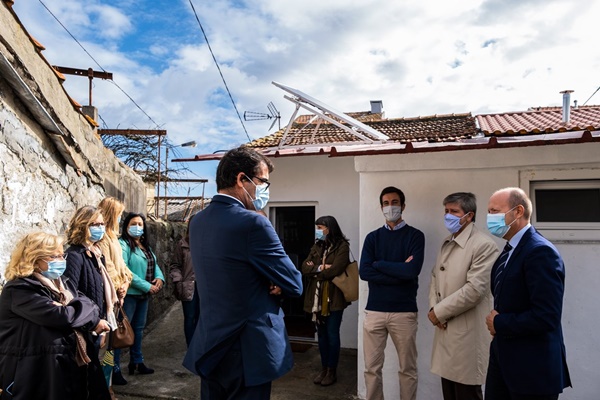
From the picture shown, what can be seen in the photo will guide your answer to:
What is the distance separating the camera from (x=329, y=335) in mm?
4812

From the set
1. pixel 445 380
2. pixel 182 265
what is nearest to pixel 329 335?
pixel 445 380

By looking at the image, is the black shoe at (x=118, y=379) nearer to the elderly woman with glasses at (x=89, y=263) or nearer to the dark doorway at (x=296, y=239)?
the elderly woman with glasses at (x=89, y=263)

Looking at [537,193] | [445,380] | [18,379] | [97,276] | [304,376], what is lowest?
[304,376]

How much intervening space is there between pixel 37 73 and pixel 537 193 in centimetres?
460

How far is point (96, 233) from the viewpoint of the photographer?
373 centimetres

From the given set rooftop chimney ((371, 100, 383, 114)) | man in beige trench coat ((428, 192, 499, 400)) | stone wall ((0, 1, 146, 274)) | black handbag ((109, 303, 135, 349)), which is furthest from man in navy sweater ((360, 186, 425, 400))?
rooftop chimney ((371, 100, 383, 114))

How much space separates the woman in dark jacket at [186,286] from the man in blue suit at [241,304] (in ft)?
A: 10.1

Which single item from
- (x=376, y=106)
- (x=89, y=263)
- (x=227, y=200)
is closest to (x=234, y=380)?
(x=227, y=200)

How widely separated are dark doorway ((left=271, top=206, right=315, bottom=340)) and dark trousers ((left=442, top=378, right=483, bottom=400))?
3.59 meters

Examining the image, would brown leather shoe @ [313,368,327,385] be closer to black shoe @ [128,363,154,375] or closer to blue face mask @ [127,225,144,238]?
black shoe @ [128,363,154,375]

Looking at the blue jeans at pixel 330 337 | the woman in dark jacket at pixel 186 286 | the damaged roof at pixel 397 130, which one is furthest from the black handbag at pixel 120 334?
the damaged roof at pixel 397 130

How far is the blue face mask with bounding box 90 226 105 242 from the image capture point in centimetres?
371

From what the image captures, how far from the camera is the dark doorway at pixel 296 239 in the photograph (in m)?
7.22

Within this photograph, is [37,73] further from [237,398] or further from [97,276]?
[237,398]
